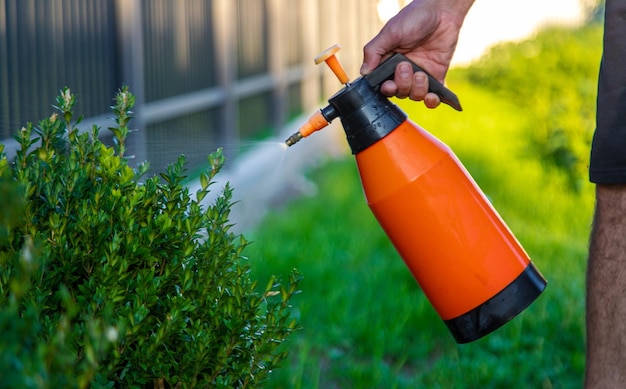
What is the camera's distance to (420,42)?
8.51ft

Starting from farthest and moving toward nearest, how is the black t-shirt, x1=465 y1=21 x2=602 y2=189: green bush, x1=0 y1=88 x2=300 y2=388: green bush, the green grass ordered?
x1=465 y1=21 x2=602 y2=189: green bush, the green grass, the black t-shirt, x1=0 y1=88 x2=300 y2=388: green bush

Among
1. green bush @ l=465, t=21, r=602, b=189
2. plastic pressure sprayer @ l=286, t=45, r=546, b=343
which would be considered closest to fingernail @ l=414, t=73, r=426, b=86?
plastic pressure sprayer @ l=286, t=45, r=546, b=343

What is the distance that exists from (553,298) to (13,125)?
2357 millimetres

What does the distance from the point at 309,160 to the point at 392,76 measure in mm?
6533

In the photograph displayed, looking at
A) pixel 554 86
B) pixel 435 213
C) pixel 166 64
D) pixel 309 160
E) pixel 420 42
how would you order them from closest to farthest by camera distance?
pixel 435 213, pixel 420 42, pixel 166 64, pixel 309 160, pixel 554 86

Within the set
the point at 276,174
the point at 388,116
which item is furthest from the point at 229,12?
the point at 388,116

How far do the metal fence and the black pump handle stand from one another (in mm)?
475

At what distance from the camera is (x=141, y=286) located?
1.60 meters

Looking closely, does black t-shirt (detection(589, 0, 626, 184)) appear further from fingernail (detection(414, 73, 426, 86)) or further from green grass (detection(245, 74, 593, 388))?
green grass (detection(245, 74, 593, 388))

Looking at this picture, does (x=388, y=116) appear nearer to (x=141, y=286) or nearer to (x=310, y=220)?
(x=141, y=286)

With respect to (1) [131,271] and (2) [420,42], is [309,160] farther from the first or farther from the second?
(1) [131,271]

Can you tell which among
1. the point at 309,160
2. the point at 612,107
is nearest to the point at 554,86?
the point at 309,160

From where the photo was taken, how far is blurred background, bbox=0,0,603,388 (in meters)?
3.43

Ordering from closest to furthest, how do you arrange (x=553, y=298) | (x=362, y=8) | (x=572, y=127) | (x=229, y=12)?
(x=553, y=298)
(x=229, y=12)
(x=572, y=127)
(x=362, y=8)
